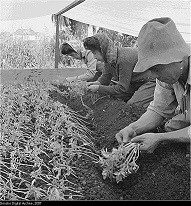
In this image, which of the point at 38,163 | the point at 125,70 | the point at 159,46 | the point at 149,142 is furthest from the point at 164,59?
the point at 125,70

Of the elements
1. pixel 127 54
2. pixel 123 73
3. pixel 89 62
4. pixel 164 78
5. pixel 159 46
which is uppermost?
pixel 159 46

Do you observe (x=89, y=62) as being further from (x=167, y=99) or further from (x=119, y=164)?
(x=119, y=164)

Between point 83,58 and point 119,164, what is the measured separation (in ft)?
7.93

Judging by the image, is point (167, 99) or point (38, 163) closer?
point (38, 163)

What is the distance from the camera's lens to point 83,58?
3.90 meters

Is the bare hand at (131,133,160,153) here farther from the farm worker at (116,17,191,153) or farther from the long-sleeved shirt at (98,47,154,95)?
the long-sleeved shirt at (98,47,154,95)

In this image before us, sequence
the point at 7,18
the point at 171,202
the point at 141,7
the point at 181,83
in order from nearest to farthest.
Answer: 1. the point at 171,202
2. the point at 181,83
3. the point at 141,7
4. the point at 7,18

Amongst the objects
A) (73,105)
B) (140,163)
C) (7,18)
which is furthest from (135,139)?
(7,18)

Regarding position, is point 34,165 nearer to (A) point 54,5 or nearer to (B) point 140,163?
(B) point 140,163

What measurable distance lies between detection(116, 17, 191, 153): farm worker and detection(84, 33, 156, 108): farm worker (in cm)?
76

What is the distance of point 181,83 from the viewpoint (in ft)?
5.34

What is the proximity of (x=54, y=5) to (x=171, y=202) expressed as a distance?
9.21ft

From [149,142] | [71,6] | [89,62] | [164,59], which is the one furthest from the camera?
[89,62]

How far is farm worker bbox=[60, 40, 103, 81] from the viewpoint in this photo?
11.7ft
